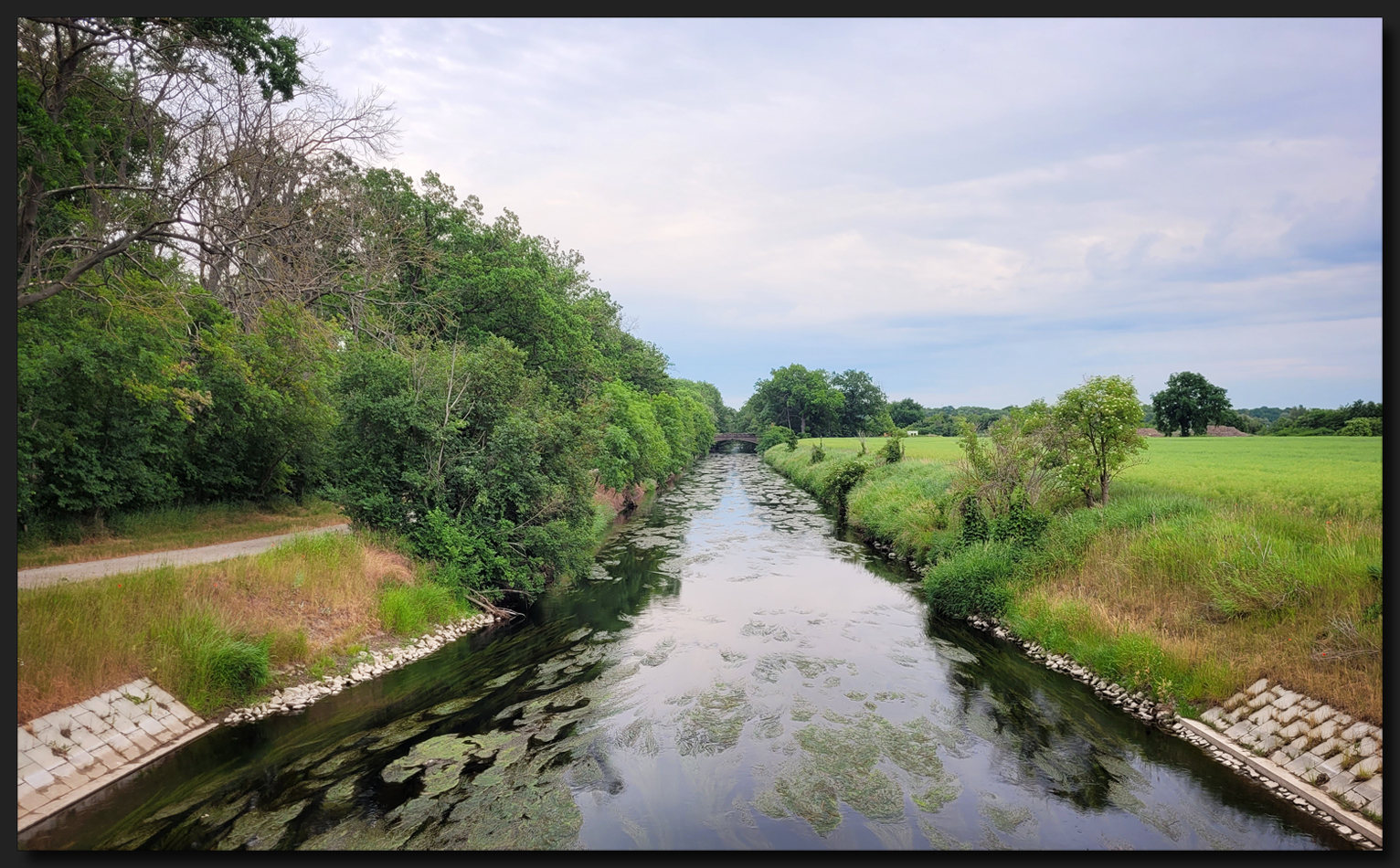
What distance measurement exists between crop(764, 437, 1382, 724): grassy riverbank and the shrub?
5 centimetres

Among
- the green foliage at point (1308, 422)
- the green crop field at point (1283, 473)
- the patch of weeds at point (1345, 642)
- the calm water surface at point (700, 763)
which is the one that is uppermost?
the green foliage at point (1308, 422)

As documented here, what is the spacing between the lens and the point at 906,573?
71.3ft

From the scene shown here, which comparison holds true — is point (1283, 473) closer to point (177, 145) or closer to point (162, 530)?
point (177, 145)

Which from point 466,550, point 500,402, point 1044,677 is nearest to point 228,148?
point 500,402

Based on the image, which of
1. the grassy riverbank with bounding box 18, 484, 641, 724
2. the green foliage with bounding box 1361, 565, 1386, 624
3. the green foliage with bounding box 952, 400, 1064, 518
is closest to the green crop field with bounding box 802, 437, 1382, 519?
the green foliage with bounding box 952, 400, 1064, 518

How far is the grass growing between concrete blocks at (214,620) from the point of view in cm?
871

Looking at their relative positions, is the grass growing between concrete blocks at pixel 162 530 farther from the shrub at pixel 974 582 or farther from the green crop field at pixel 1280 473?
the green crop field at pixel 1280 473

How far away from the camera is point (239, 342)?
19234 millimetres

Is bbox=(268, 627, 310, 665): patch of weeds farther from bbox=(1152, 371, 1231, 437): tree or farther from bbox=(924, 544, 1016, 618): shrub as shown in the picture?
bbox=(1152, 371, 1231, 437): tree

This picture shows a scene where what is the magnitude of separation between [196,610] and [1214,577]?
18.3m

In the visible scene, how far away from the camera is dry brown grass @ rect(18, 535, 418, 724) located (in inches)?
337

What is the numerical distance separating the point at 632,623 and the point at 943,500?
12.7 m

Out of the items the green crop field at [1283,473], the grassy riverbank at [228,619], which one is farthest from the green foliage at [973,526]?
the grassy riverbank at [228,619]

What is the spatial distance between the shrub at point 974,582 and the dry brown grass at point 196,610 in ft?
44.6
